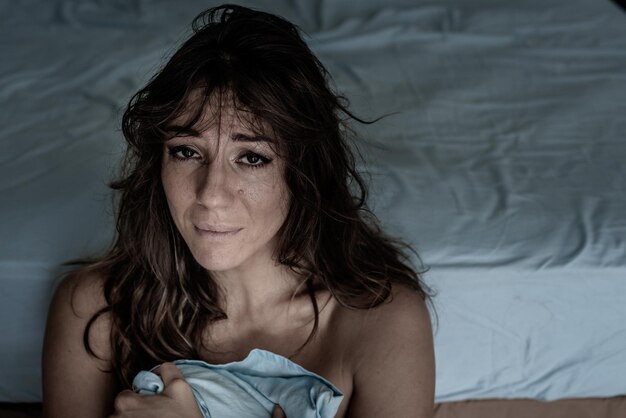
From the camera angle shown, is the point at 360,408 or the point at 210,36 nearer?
the point at 210,36

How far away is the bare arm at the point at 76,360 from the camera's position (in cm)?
115

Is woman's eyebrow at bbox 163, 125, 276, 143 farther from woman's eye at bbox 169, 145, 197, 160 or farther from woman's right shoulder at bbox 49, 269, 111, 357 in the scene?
woman's right shoulder at bbox 49, 269, 111, 357

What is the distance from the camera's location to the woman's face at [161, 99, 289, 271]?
102 cm

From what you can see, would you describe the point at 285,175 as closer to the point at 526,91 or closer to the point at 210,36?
the point at 210,36

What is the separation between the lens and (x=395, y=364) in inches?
44.1

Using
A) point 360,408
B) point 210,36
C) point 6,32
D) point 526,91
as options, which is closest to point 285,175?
point 210,36

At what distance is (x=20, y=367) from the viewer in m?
1.37

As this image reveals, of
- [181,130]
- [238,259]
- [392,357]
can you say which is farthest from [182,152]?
[392,357]

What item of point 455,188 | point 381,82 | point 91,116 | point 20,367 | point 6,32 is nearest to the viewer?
point 20,367

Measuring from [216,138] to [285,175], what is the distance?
11cm

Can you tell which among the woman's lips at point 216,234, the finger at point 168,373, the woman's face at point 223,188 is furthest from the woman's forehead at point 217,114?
the finger at point 168,373

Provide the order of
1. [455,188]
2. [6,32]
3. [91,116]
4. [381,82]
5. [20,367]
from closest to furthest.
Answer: [20,367]
[455,188]
[91,116]
[381,82]
[6,32]

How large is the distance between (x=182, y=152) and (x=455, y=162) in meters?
0.69

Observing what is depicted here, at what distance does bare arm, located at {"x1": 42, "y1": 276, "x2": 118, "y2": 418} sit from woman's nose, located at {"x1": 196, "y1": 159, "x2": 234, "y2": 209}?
0.28 meters
